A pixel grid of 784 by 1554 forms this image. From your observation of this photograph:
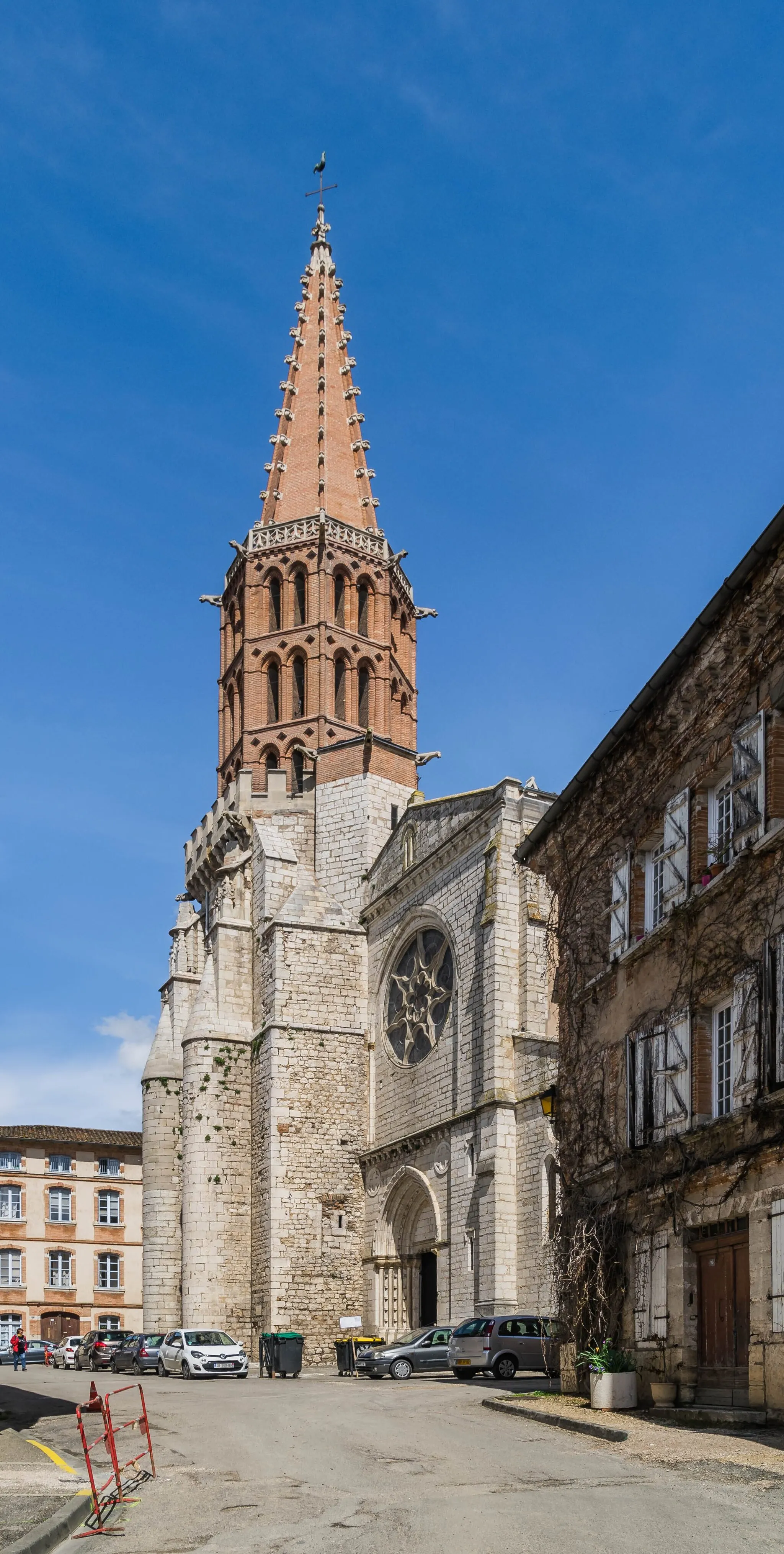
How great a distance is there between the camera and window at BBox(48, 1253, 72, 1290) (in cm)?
5316

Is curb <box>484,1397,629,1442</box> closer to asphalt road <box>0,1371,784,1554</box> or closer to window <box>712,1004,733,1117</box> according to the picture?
asphalt road <box>0,1371,784,1554</box>

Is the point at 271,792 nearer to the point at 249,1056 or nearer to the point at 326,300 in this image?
the point at 249,1056

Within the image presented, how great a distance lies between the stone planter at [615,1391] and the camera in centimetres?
1616

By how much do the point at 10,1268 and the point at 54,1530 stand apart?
1827 inches

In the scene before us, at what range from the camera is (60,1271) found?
176 ft

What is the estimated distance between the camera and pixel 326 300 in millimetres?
54031

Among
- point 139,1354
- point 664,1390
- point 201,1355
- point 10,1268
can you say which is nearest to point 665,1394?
point 664,1390

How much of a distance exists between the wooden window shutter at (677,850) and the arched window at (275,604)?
2889cm

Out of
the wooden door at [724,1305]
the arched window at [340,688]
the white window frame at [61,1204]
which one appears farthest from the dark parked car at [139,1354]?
the white window frame at [61,1204]

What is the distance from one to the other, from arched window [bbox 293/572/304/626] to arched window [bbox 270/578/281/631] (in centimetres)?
47

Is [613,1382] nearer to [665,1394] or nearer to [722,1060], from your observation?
[665,1394]

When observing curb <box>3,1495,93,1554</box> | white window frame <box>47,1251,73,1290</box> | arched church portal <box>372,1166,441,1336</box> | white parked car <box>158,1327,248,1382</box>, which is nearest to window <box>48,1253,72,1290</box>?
white window frame <box>47,1251,73,1290</box>

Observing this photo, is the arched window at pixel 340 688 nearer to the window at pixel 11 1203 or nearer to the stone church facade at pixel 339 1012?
the stone church facade at pixel 339 1012

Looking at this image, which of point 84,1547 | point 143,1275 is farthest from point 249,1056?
point 84,1547
